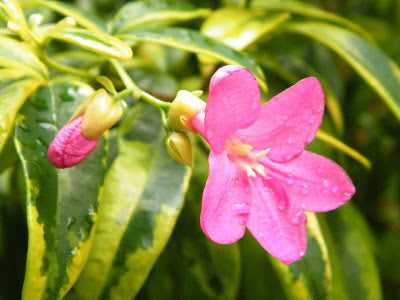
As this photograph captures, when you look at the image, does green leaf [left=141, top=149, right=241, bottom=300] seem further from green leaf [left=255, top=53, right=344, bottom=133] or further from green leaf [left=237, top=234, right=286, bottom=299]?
green leaf [left=255, top=53, right=344, bottom=133]

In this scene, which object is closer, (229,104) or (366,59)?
(229,104)

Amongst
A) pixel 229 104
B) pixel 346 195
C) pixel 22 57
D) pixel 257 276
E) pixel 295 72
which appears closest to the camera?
pixel 229 104

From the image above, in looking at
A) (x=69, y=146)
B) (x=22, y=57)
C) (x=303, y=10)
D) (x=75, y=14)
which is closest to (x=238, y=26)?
(x=303, y=10)

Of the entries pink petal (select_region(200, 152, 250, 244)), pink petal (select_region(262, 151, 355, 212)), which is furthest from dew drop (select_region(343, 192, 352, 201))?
pink petal (select_region(200, 152, 250, 244))

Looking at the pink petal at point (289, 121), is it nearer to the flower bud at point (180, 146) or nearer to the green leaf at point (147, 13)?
the flower bud at point (180, 146)

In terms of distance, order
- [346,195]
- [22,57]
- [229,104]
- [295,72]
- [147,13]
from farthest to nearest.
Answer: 1. [295,72]
2. [147,13]
3. [22,57]
4. [346,195]
5. [229,104]

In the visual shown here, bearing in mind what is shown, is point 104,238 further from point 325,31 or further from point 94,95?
point 325,31

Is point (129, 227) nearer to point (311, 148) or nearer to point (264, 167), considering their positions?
point (264, 167)

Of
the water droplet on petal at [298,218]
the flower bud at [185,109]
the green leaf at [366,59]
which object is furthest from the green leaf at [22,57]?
the green leaf at [366,59]
